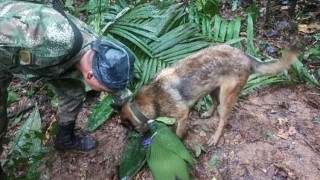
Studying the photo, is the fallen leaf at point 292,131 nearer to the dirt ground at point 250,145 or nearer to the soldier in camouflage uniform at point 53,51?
the dirt ground at point 250,145

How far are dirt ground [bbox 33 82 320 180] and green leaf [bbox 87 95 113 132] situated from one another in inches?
3.6

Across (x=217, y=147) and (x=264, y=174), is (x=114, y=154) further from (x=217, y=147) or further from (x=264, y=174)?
(x=264, y=174)

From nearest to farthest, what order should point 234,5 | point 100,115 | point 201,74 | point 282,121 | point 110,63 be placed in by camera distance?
point 110,63
point 201,74
point 282,121
point 100,115
point 234,5

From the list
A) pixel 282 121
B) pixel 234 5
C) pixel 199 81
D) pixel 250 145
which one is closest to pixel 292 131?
pixel 282 121

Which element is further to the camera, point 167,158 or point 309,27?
point 309,27

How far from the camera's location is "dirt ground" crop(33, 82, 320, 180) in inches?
163

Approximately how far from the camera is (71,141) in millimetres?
4539

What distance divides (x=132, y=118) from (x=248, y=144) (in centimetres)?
132

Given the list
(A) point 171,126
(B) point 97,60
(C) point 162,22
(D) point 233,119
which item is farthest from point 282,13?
(B) point 97,60

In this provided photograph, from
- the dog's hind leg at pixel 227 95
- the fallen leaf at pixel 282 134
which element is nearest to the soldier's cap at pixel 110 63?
the dog's hind leg at pixel 227 95

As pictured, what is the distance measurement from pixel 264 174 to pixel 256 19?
331 cm

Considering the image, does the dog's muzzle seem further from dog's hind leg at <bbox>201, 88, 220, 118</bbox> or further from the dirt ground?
dog's hind leg at <bbox>201, 88, 220, 118</bbox>

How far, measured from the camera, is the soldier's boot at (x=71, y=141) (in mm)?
4414

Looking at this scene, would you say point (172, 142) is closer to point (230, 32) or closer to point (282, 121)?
point (282, 121)
